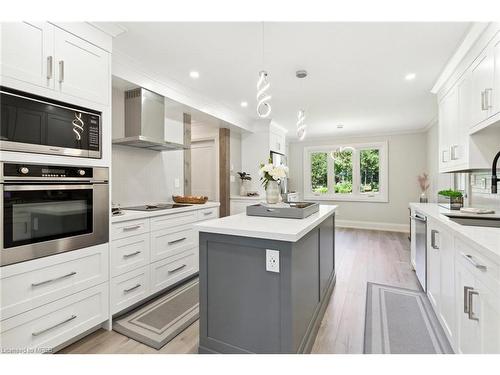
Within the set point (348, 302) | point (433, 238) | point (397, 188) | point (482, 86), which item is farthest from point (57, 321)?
point (397, 188)

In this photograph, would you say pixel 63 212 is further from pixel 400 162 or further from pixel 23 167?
pixel 400 162

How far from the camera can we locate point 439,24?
2031mm

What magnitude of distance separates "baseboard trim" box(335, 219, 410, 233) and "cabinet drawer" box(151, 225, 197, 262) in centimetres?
494

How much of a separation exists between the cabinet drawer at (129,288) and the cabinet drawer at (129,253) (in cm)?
6

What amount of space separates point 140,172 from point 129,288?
1.43 m

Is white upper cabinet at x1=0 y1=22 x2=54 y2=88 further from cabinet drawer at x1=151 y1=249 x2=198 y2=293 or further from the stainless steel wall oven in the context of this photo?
cabinet drawer at x1=151 y1=249 x2=198 y2=293

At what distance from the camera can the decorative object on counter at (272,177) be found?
6.51 ft

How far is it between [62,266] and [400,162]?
6839mm

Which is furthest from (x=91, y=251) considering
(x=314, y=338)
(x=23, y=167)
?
(x=314, y=338)

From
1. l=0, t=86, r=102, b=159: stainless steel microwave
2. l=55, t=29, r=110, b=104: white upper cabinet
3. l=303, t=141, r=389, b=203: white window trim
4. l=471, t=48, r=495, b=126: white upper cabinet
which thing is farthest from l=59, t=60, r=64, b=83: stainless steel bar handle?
l=303, t=141, r=389, b=203: white window trim

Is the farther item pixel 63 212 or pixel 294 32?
pixel 294 32

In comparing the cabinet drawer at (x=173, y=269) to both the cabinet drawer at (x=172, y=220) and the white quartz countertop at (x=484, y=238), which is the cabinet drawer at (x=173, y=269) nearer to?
the cabinet drawer at (x=172, y=220)

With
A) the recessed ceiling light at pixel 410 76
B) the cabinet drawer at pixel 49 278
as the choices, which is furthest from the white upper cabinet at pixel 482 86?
the cabinet drawer at pixel 49 278

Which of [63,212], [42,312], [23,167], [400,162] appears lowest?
[42,312]
